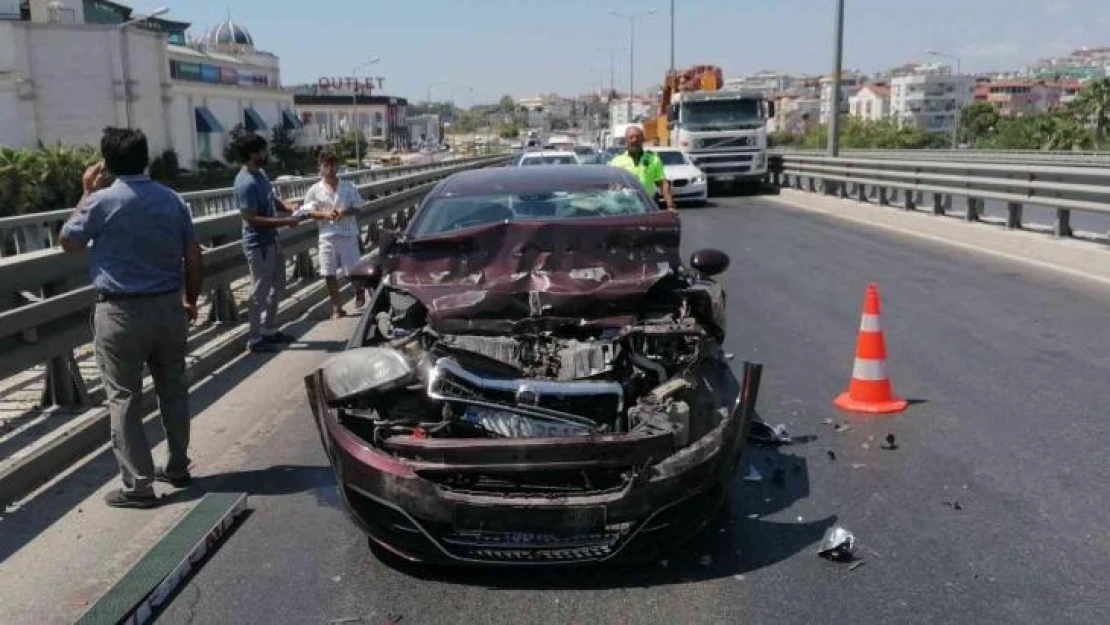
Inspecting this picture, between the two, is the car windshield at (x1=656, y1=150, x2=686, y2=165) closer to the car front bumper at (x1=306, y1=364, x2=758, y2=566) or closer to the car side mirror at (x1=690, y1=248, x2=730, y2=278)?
the car side mirror at (x1=690, y1=248, x2=730, y2=278)

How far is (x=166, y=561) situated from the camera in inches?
169

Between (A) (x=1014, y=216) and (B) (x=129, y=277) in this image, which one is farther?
(A) (x=1014, y=216)

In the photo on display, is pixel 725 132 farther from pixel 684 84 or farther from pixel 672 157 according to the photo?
pixel 684 84

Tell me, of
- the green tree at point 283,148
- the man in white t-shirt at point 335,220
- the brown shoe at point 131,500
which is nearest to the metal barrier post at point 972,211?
the man in white t-shirt at point 335,220

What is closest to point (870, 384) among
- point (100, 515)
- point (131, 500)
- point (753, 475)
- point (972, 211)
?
point (753, 475)

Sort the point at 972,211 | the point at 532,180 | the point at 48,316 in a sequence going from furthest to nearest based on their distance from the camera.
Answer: the point at 972,211, the point at 532,180, the point at 48,316

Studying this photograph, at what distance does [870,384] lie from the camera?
6.54 meters

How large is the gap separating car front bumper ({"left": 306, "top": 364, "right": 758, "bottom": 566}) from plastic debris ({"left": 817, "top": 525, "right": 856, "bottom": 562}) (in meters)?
0.57

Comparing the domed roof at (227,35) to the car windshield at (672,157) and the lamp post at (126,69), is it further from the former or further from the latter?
the car windshield at (672,157)

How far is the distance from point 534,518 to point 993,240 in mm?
13226

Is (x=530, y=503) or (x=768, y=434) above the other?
(x=530, y=503)

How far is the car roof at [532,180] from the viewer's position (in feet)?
22.3

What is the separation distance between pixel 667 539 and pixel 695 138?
26.8 metres

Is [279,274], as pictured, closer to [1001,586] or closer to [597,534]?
[597,534]
